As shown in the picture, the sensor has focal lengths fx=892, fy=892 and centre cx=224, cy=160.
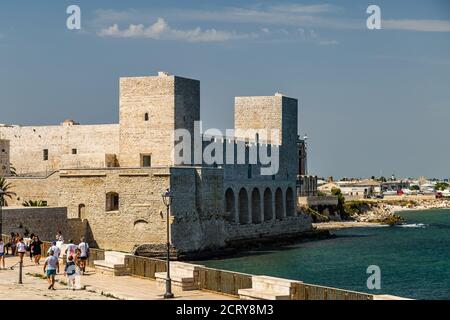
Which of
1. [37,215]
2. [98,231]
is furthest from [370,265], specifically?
[37,215]

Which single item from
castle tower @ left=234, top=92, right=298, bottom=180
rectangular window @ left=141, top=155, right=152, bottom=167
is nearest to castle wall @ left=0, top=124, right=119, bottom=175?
rectangular window @ left=141, top=155, right=152, bottom=167

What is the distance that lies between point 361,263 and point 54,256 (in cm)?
2860

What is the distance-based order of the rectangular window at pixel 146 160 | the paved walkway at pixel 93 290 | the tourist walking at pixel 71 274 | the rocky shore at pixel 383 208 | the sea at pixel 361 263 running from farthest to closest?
the rocky shore at pixel 383 208, the rectangular window at pixel 146 160, the sea at pixel 361 263, the tourist walking at pixel 71 274, the paved walkway at pixel 93 290

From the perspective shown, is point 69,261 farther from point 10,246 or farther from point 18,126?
point 18,126

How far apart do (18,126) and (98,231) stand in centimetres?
1669

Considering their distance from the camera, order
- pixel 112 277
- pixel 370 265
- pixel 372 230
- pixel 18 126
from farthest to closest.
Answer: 1. pixel 372 230
2. pixel 18 126
3. pixel 370 265
4. pixel 112 277

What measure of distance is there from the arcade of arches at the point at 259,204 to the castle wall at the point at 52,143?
8403 mm

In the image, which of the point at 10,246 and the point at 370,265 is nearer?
the point at 10,246

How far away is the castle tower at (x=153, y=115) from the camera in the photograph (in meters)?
47.3

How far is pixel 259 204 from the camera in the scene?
201ft

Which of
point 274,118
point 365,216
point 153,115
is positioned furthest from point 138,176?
point 365,216

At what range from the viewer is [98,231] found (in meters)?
44.1

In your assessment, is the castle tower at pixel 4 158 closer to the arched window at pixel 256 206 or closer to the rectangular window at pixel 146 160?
the rectangular window at pixel 146 160

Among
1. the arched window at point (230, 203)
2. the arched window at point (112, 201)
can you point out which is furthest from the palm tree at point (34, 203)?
the arched window at point (230, 203)
